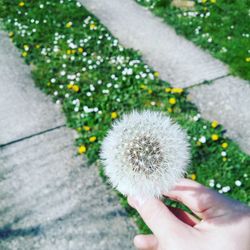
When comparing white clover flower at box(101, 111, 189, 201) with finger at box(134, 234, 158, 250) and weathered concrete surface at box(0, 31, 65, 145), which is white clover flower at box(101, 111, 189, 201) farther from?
weathered concrete surface at box(0, 31, 65, 145)

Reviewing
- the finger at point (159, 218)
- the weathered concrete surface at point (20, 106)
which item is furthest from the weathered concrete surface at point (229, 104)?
the finger at point (159, 218)

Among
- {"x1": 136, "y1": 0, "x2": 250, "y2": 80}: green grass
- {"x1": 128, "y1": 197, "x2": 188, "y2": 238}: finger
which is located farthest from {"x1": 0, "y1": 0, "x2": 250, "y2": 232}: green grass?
{"x1": 128, "y1": 197, "x2": 188, "y2": 238}: finger

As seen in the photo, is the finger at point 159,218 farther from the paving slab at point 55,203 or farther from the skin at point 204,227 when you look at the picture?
the paving slab at point 55,203

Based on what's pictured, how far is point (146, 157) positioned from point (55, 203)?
1.65 meters

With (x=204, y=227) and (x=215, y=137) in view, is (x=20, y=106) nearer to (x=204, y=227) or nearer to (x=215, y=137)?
(x=215, y=137)

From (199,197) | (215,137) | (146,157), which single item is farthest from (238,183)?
(146,157)

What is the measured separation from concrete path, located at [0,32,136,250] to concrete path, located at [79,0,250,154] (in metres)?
1.61

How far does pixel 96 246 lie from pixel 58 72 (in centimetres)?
246

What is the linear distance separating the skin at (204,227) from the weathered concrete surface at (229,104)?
6.61 feet

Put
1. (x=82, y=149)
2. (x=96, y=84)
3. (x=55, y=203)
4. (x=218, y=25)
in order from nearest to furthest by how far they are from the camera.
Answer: (x=55, y=203)
(x=82, y=149)
(x=96, y=84)
(x=218, y=25)

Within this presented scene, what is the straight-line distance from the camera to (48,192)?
137 inches

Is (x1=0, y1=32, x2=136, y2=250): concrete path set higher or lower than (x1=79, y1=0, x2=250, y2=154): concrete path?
lower

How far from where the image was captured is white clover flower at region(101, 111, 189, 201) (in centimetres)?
207

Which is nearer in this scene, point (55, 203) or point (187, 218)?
point (187, 218)
